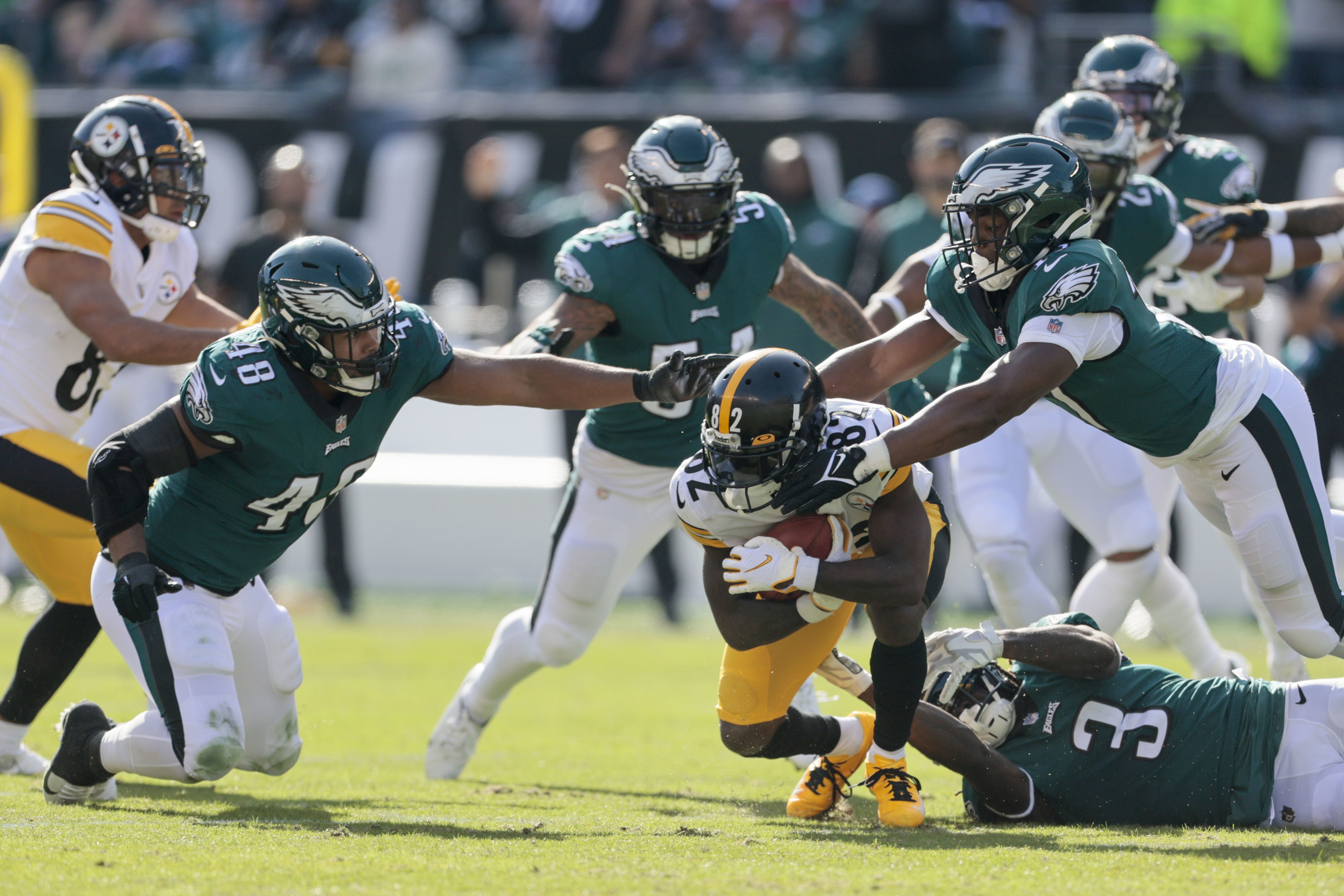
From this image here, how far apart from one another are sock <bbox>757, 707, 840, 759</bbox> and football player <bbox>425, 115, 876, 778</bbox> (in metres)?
1.15

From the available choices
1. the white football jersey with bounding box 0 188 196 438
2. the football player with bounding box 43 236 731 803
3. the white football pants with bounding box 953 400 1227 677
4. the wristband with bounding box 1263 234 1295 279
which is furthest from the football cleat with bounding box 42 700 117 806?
the wristband with bounding box 1263 234 1295 279

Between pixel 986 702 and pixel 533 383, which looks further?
pixel 533 383

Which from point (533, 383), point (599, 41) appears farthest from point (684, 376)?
point (599, 41)

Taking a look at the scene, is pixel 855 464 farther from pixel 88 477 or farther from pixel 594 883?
pixel 88 477

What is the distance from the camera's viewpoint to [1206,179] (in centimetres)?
618

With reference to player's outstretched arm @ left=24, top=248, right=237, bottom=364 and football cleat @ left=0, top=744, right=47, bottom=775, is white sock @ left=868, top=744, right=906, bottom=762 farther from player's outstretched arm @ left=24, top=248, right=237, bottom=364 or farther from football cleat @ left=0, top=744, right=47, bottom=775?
football cleat @ left=0, top=744, right=47, bottom=775

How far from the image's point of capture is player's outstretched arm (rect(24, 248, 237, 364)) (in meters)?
5.12

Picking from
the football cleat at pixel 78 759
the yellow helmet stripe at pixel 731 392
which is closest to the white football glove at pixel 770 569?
the yellow helmet stripe at pixel 731 392

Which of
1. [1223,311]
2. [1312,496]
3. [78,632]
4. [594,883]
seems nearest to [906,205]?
[1223,311]

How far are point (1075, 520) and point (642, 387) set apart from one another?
210 centimetres

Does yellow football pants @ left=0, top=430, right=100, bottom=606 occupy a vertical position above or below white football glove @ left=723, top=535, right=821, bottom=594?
below

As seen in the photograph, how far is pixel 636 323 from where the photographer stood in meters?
5.45

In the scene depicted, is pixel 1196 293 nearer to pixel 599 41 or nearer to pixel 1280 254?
pixel 1280 254

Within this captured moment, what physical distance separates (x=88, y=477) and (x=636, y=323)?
1.87 m
